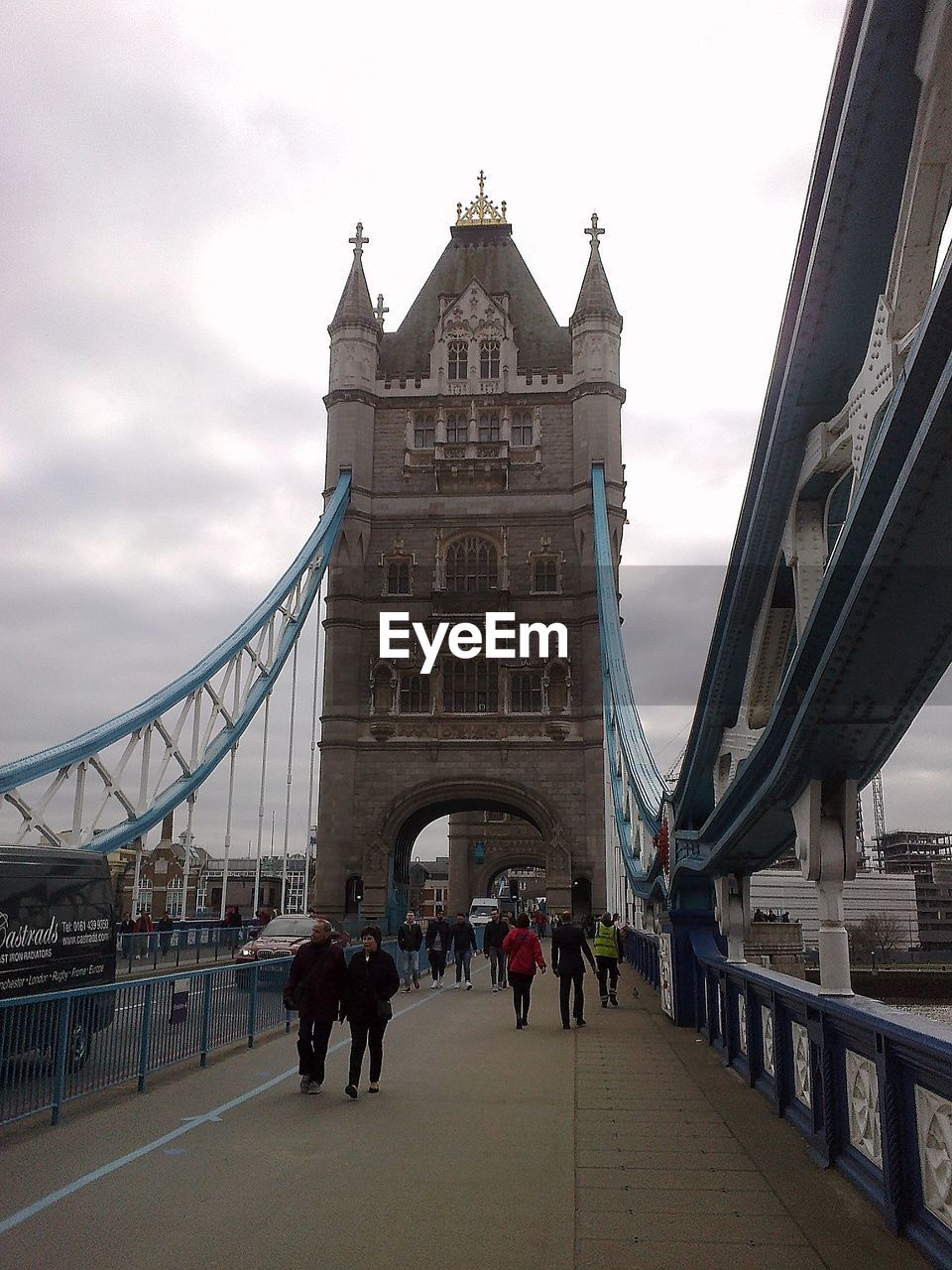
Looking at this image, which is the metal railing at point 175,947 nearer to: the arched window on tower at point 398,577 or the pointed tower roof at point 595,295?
the arched window on tower at point 398,577

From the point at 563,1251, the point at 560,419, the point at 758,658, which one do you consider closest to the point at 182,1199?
the point at 563,1251

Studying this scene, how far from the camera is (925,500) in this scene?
4.19m

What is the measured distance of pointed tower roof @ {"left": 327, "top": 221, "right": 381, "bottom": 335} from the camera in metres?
41.3

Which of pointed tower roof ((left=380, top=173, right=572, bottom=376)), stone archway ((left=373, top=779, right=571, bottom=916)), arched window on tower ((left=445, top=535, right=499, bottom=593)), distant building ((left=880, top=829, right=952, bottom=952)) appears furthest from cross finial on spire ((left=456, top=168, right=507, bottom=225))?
distant building ((left=880, top=829, right=952, bottom=952))

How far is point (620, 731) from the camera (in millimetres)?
27531

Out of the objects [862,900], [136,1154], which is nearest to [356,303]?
[136,1154]

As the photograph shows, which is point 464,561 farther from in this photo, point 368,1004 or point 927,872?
point 927,872

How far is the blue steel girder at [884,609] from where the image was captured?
400 cm

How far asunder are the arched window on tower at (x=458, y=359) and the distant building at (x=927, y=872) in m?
81.2

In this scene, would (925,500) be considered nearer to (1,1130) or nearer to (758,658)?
(758,658)

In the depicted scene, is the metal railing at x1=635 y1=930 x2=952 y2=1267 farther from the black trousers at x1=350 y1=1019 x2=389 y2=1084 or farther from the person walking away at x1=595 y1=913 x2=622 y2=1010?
the person walking away at x1=595 y1=913 x2=622 y2=1010

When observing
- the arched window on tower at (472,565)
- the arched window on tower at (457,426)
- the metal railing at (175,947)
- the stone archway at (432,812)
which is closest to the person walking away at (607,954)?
the metal railing at (175,947)

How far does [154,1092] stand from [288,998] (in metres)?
1.18

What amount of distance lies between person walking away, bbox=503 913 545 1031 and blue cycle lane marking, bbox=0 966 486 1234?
12.9 ft
